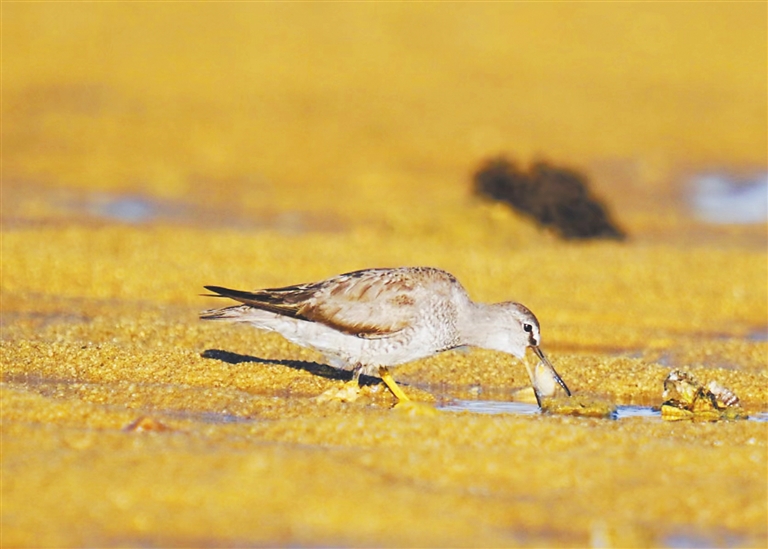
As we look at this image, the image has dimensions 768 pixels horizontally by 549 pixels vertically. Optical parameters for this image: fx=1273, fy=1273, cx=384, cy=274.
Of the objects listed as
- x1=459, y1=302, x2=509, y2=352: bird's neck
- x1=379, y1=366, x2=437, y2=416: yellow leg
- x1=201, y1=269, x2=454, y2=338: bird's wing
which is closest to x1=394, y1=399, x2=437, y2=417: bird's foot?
x1=379, y1=366, x2=437, y2=416: yellow leg

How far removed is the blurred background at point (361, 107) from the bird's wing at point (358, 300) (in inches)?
445

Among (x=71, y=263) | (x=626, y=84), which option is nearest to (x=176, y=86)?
(x=626, y=84)

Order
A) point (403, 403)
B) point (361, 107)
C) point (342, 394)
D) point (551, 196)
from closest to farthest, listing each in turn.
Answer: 1. point (403, 403)
2. point (342, 394)
3. point (551, 196)
4. point (361, 107)

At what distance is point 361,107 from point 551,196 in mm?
11840

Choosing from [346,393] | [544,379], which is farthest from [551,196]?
[346,393]

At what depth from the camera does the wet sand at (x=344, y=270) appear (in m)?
7.49

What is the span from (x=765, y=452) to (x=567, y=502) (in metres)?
1.94

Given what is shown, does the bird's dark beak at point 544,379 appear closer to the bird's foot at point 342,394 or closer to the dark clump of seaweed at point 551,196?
the bird's foot at point 342,394

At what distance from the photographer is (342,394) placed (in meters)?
11.0

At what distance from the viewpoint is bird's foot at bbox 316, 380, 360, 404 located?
1091cm

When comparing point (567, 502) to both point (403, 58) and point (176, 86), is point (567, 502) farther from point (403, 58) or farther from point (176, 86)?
point (403, 58)

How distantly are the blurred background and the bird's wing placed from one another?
1131 centimetres

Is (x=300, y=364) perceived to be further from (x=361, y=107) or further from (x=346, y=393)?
(x=361, y=107)

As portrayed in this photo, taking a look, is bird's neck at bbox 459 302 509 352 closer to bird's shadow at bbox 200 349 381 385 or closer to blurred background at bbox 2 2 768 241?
bird's shadow at bbox 200 349 381 385
